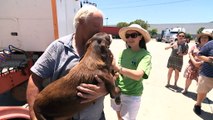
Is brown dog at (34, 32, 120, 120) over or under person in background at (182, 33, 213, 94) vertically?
over

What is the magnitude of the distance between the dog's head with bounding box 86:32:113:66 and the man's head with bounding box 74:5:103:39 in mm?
95

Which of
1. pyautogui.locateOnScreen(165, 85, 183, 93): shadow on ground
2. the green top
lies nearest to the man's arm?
the green top

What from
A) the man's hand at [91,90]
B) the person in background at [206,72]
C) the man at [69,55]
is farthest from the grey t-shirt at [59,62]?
the person in background at [206,72]

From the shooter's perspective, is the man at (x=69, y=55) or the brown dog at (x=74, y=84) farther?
the man at (x=69, y=55)

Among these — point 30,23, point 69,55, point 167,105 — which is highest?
point 69,55

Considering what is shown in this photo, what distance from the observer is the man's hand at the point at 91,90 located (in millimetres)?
1945

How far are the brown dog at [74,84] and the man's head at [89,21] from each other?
0.36 feet

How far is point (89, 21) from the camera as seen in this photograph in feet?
7.08

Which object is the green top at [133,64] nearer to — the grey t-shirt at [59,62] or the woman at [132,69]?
the woman at [132,69]

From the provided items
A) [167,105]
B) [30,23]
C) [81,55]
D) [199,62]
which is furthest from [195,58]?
[81,55]

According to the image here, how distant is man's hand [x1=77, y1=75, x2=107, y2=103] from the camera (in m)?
1.95

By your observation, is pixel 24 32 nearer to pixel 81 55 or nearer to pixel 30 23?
pixel 30 23

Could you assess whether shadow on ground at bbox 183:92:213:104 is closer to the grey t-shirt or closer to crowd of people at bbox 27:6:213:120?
crowd of people at bbox 27:6:213:120

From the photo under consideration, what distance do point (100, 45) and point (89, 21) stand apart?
9.9 inches
